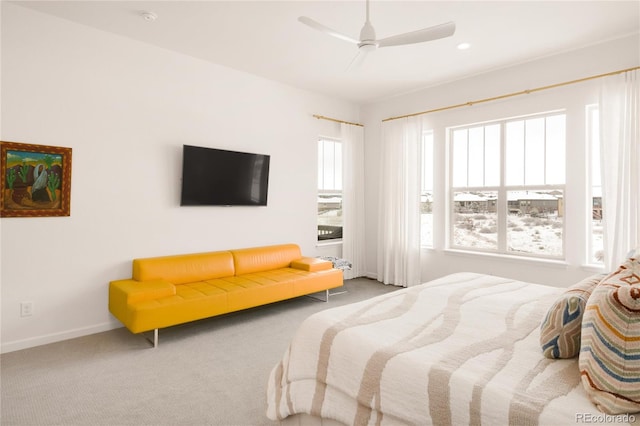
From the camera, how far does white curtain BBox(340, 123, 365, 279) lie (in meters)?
5.71

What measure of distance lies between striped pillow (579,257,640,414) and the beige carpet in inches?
65.5

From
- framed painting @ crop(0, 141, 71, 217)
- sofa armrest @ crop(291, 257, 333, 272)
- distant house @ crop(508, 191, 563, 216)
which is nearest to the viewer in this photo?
framed painting @ crop(0, 141, 71, 217)

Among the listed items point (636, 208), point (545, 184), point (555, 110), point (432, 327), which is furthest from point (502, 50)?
point (432, 327)

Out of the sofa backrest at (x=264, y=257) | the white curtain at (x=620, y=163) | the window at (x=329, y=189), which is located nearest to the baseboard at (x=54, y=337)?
the sofa backrest at (x=264, y=257)

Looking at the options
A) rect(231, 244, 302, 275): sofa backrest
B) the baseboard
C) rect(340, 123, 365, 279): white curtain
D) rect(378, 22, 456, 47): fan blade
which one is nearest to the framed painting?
the baseboard

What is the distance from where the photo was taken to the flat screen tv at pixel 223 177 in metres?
4.02

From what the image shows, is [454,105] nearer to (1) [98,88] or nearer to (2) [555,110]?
(2) [555,110]

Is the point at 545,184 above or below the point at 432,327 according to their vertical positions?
above

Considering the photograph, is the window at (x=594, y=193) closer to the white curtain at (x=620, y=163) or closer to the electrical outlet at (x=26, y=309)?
the white curtain at (x=620, y=163)

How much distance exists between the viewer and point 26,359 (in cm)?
287

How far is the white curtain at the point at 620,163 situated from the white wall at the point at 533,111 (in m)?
0.20

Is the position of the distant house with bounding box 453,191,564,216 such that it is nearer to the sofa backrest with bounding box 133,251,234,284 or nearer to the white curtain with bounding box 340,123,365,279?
the white curtain with bounding box 340,123,365,279

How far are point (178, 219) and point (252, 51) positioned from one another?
207 centimetres

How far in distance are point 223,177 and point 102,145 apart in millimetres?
1299
